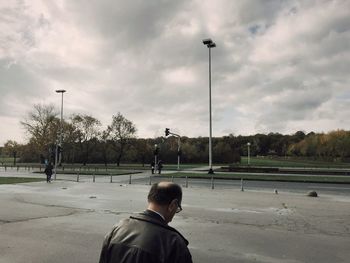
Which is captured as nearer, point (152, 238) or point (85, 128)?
point (152, 238)

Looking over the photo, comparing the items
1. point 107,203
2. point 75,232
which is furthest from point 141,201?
point 75,232

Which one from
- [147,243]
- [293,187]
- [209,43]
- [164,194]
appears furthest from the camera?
[209,43]

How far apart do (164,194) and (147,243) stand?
1.27 ft

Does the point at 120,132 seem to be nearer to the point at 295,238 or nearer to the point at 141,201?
the point at 141,201

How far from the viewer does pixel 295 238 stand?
27.5 ft

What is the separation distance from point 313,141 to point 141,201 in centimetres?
9221

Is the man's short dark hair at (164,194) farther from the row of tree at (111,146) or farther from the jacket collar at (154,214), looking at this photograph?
the row of tree at (111,146)

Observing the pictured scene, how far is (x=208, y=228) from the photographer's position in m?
9.48

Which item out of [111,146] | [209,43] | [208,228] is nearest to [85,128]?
[111,146]

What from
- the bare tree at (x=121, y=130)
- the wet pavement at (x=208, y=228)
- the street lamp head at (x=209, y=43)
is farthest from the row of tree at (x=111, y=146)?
the wet pavement at (x=208, y=228)

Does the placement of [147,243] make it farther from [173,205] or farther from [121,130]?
[121,130]

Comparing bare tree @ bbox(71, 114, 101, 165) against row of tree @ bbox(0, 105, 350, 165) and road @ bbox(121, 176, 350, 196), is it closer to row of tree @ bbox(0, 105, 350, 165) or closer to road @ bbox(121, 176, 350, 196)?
row of tree @ bbox(0, 105, 350, 165)

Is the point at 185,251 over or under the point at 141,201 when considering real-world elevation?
over

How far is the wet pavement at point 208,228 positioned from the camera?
271 inches
